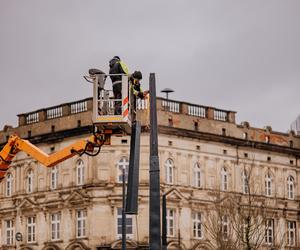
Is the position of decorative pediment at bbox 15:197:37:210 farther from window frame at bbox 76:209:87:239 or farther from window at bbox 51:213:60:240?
window frame at bbox 76:209:87:239

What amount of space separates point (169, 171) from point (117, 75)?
45810 millimetres

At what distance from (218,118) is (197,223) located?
754 cm

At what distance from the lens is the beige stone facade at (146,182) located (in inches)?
2470

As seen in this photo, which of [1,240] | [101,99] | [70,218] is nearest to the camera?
[101,99]

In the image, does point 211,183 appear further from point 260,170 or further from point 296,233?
point 296,233

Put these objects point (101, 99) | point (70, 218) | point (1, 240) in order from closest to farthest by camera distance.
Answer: point (101, 99) < point (70, 218) < point (1, 240)

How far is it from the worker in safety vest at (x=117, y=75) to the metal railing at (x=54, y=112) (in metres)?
48.6

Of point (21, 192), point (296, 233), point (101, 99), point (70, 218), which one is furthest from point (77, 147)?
point (296, 233)

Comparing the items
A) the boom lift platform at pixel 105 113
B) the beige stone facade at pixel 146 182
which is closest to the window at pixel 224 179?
the beige stone facade at pixel 146 182

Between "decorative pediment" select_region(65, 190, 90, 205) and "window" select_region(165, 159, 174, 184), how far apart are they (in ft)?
17.1

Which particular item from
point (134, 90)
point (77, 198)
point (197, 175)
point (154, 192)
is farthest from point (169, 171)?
point (154, 192)

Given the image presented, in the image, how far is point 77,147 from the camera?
19.7 metres

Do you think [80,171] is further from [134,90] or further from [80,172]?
[134,90]

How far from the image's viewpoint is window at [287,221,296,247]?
71.2m
